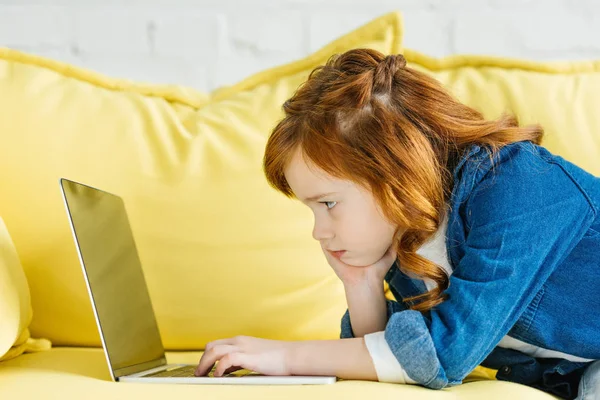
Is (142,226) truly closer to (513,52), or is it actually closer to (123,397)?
(123,397)

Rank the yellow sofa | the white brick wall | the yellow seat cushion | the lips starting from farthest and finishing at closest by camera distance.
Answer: the white brick wall
the yellow sofa
the lips
the yellow seat cushion

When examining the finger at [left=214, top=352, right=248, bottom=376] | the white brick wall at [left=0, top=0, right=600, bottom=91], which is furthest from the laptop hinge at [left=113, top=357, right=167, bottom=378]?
the white brick wall at [left=0, top=0, right=600, bottom=91]

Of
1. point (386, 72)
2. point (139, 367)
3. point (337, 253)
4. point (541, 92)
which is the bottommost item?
point (139, 367)

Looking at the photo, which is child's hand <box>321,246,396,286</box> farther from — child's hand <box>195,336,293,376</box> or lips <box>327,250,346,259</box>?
child's hand <box>195,336,293,376</box>

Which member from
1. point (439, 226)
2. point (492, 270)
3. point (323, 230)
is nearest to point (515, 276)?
point (492, 270)

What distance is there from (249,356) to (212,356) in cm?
5

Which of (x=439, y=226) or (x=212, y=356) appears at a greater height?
(x=439, y=226)

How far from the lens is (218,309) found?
46.4 inches

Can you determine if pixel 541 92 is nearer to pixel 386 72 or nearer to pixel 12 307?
pixel 386 72

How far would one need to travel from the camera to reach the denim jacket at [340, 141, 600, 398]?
827 millimetres

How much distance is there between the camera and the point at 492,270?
0.83 meters

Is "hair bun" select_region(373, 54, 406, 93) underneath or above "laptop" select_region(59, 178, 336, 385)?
above

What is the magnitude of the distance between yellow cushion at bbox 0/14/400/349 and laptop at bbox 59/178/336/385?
6 cm

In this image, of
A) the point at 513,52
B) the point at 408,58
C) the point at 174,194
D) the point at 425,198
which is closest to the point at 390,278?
the point at 425,198
